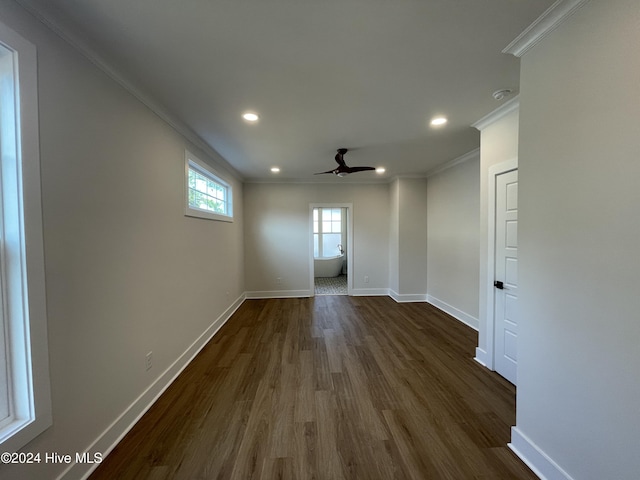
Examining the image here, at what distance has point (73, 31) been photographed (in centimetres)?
131

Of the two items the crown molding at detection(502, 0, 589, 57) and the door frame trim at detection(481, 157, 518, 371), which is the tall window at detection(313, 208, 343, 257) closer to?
the door frame trim at detection(481, 157, 518, 371)

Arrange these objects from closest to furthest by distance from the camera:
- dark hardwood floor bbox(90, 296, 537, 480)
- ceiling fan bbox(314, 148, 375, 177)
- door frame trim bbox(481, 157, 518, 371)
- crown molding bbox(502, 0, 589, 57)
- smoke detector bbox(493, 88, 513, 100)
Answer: crown molding bbox(502, 0, 589, 57), dark hardwood floor bbox(90, 296, 537, 480), smoke detector bbox(493, 88, 513, 100), door frame trim bbox(481, 157, 518, 371), ceiling fan bbox(314, 148, 375, 177)

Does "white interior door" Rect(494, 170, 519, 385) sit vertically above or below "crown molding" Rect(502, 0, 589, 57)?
below

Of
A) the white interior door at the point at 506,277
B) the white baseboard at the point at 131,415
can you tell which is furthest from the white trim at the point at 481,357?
the white baseboard at the point at 131,415

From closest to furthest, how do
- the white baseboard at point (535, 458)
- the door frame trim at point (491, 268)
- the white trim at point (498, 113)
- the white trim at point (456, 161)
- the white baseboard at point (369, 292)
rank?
the white baseboard at point (535, 458) → the white trim at point (498, 113) → the door frame trim at point (491, 268) → the white trim at point (456, 161) → the white baseboard at point (369, 292)

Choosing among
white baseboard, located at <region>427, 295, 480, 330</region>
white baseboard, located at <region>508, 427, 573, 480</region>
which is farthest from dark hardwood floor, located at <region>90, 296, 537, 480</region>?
white baseboard, located at <region>427, 295, 480, 330</region>

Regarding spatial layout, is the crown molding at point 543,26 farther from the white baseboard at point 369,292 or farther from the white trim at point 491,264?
the white baseboard at point 369,292

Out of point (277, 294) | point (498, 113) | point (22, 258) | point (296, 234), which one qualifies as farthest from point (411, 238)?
point (22, 258)

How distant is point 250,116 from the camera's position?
231 centimetres

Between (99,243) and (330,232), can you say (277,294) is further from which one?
(99,243)

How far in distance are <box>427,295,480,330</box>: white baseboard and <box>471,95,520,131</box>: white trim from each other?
98.3 inches

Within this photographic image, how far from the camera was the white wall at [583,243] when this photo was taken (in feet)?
3.26

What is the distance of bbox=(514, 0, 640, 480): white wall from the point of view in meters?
0.99

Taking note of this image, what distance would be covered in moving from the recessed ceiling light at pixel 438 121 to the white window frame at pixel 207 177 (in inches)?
102
